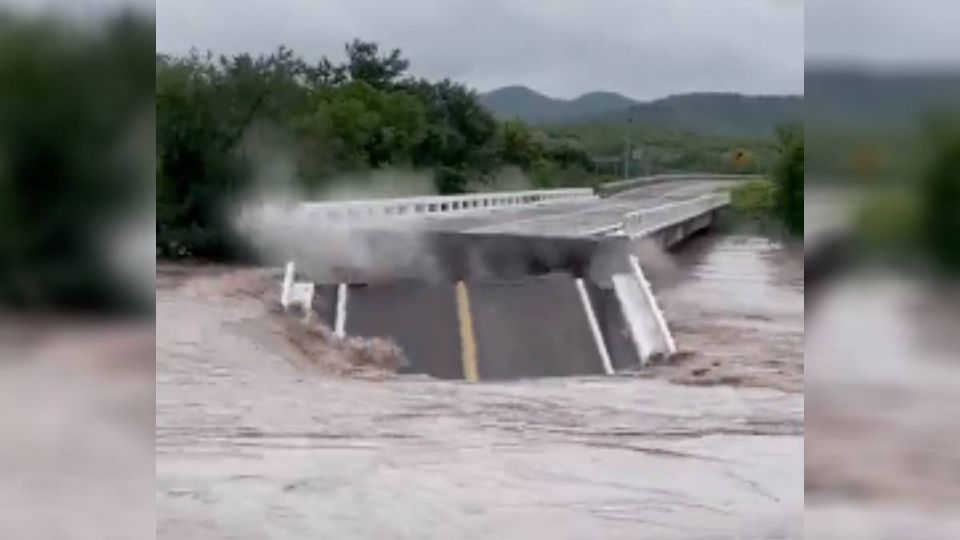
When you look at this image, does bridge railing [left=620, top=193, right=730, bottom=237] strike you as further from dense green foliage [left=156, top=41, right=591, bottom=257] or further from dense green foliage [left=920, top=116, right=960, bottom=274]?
dense green foliage [left=920, top=116, right=960, bottom=274]

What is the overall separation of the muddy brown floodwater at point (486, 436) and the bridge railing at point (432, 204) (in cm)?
50

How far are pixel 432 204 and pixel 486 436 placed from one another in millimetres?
1469

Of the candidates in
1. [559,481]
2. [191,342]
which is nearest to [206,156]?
[191,342]

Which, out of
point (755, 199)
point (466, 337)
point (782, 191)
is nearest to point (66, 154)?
point (782, 191)

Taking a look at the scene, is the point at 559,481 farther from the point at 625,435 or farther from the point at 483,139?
the point at 483,139

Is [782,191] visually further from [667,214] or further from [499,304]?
[499,304]

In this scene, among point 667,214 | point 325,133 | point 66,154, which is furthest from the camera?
point 325,133

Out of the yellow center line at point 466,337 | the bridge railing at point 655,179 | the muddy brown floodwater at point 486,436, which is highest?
the bridge railing at point 655,179

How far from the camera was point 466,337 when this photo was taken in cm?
557

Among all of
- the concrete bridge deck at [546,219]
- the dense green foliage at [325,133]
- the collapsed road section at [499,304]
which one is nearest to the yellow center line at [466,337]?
the collapsed road section at [499,304]

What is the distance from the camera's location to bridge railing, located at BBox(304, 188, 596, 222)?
5453 mm

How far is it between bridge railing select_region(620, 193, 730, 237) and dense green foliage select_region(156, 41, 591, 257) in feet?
0.93

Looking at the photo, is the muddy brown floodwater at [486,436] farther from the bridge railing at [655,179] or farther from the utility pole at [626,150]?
the utility pole at [626,150]

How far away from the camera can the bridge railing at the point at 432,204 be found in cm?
545
